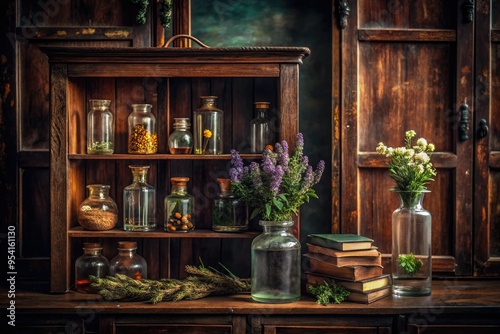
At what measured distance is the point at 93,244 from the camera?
3.01m

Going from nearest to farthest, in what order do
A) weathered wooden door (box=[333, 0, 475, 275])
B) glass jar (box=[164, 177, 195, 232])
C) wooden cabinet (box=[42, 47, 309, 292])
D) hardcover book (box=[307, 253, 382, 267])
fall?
1. hardcover book (box=[307, 253, 382, 267])
2. wooden cabinet (box=[42, 47, 309, 292])
3. glass jar (box=[164, 177, 195, 232])
4. weathered wooden door (box=[333, 0, 475, 275])

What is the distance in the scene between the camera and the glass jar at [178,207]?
9.98ft

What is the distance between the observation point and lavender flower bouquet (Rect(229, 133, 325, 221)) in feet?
9.21

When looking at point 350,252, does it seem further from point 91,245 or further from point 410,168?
point 91,245

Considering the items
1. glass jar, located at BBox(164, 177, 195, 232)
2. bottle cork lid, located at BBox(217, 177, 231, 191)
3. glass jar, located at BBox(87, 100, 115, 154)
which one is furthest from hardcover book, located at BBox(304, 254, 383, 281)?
glass jar, located at BBox(87, 100, 115, 154)

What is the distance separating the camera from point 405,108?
326 centimetres

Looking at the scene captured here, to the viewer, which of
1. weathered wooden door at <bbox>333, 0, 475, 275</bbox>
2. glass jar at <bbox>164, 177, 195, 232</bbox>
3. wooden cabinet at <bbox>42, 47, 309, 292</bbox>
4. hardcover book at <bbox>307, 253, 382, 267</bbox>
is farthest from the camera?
weathered wooden door at <bbox>333, 0, 475, 275</bbox>

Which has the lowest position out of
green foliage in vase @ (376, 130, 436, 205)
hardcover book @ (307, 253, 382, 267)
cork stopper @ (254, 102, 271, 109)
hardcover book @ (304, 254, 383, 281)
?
hardcover book @ (304, 254, 383, 281)

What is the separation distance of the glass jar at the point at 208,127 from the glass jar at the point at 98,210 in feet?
1.65

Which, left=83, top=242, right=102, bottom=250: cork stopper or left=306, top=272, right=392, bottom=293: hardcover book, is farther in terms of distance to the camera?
left=83, top=242, right=102, bottom=250: cork stopper

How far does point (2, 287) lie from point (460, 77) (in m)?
2.58

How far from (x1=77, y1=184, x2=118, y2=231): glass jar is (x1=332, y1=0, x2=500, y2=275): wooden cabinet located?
115cm

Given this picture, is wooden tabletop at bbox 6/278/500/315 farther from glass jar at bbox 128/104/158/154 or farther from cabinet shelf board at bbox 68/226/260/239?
glass jar at bbox 128/104/158/154

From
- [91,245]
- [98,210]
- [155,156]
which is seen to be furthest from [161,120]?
[91,245]
